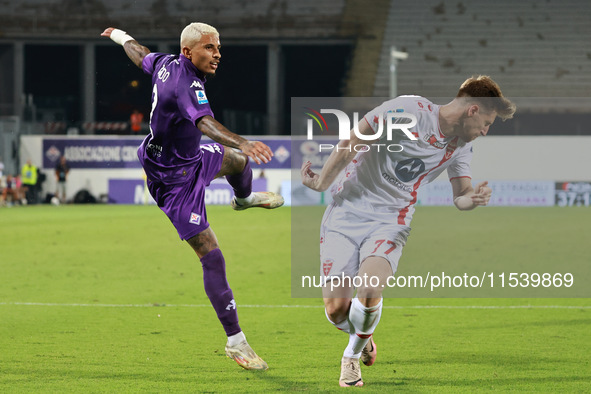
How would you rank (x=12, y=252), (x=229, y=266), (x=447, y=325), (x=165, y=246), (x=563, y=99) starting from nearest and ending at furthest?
(x=447, y=325) → (x=229, y=266) → (x=12, y=252) → (x=165, y=246) → (x=563, y=99)

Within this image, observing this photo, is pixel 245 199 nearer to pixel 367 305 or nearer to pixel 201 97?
pixel 201 97

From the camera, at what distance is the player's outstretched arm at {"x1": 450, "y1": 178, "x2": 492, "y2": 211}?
18.3 ft

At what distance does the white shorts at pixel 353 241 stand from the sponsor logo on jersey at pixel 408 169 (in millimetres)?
333

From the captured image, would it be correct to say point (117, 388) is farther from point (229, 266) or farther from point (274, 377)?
point (229, 266)

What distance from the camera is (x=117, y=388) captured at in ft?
17.8

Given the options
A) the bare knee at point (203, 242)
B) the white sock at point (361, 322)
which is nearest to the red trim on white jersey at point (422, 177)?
the white sock at point (361, 322)

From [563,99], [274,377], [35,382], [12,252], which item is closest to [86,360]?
[35,382]

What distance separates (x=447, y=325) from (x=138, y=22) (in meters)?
29.5

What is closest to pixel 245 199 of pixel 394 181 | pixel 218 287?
pixel 218 287

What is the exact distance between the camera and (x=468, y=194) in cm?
574

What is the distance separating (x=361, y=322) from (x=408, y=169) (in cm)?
107

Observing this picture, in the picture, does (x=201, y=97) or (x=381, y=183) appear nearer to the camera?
(x=201, y=97)

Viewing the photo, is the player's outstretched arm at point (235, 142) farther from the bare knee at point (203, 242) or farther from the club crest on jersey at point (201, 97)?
the bare knee at point (203, 242)

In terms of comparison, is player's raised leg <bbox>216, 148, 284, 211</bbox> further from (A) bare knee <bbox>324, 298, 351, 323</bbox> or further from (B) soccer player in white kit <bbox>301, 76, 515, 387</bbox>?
(A) bare knee <bbox>324, 298, 351, 323</bbox>
